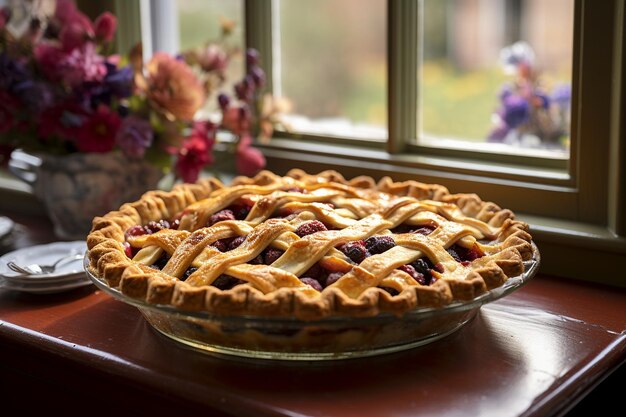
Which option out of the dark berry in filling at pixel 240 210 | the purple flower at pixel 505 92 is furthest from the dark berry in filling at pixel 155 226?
the purple flower at pixel 505 92

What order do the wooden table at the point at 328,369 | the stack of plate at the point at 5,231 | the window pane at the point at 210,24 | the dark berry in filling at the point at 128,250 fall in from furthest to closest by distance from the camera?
the window pane at the point at 210,24
the stack of plate at the point at 5,231
the dark berry in filling at the point at 128,250
the wooden table at the point at 328,369

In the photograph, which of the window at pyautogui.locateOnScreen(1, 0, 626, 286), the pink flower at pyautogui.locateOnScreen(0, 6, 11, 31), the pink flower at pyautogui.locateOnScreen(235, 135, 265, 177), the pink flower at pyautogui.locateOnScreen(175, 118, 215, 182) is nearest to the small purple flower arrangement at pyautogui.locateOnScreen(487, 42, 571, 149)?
the window at pyautogui.locateOnScreen(1, 0, 626, 286)

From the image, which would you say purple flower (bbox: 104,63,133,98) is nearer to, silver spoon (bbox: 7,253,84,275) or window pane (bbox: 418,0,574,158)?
silver spoon (bbox: 7,253,84,275)

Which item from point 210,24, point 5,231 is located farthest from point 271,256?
point 210,24

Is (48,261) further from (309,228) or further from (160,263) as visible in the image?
(309,228)

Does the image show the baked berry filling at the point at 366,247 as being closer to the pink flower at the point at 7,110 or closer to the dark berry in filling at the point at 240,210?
the dark berry in filling at the point at 240,210

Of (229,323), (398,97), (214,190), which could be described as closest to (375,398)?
(229,323)

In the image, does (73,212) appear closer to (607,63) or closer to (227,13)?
(227,13)
